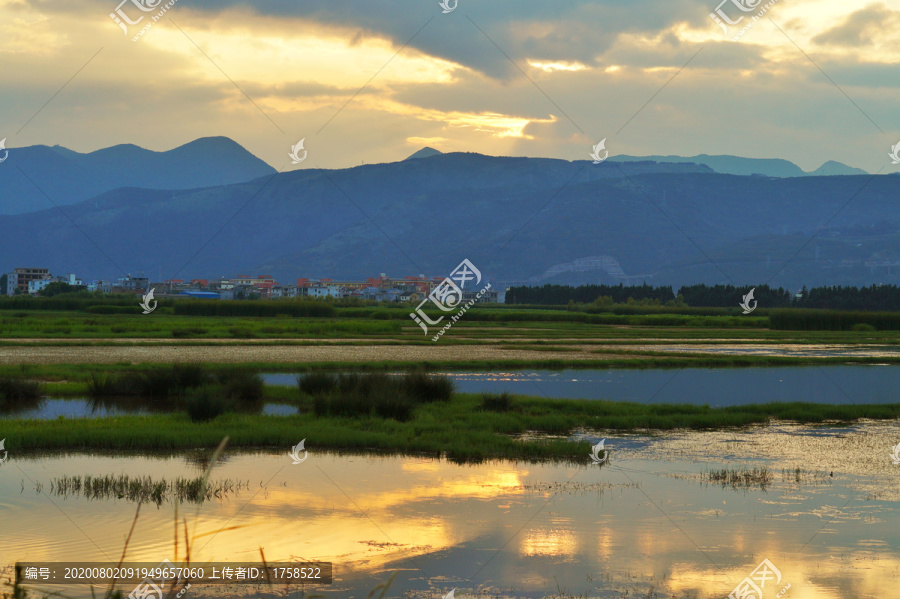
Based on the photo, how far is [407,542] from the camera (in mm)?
10977

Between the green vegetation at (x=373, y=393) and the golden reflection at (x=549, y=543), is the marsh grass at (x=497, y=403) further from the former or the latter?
the golden reflection at (x=549, y=543)

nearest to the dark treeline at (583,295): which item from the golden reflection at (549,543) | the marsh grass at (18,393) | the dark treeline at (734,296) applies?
the dark treeline at (734,296)

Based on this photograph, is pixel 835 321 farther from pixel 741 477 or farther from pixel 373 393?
pixel 741 477

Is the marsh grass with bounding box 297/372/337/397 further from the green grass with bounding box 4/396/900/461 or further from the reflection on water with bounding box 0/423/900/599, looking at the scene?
the reflection on water with bounding box 0/423/900/599

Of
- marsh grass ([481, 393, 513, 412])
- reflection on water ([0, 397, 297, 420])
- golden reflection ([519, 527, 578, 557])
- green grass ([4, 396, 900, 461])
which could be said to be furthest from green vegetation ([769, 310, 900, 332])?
golden reflection ([519, 527, 578, 557])

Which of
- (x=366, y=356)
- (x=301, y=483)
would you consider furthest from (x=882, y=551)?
(x=366, y=356)

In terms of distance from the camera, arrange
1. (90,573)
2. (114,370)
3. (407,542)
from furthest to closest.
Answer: (114,370) → (407,542) → (90,573)

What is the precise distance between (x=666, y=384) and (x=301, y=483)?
22180 millimetres

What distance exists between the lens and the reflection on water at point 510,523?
9719 mm

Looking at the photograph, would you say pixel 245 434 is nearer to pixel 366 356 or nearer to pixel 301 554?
pixel 301 554

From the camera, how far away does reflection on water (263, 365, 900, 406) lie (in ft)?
96.2

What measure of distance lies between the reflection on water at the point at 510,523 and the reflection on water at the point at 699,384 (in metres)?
11.8

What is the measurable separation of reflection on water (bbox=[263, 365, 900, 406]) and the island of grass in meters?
2.98

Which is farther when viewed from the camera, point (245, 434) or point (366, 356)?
point (366, 356)
